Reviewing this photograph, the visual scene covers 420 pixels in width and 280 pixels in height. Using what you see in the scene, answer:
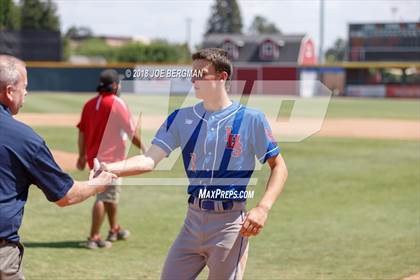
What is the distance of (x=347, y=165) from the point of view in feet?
60.0

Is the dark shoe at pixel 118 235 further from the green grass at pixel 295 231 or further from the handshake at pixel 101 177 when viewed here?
the handshake at pixel 101 177

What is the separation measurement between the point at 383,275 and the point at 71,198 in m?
4.93

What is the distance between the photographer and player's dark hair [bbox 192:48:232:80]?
503 cm

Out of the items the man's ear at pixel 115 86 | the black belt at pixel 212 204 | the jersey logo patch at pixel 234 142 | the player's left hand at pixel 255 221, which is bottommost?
the player's left hand at pixel 255 221

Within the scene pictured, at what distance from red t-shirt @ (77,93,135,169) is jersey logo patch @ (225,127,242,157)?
184 inches

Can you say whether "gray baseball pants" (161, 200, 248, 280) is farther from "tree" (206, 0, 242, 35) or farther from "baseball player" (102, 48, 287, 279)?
"tree" (206, 0, 242, 35)

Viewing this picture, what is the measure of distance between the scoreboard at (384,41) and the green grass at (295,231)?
169 feet

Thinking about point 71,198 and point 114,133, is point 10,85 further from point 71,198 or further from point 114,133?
point 114,133

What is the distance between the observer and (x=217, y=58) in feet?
16.5

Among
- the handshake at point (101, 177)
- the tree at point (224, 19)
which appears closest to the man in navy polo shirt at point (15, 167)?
the handshake at point (101, 177)

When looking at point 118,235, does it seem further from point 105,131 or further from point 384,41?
point 384,41

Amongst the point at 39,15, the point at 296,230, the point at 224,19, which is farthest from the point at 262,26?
the point at 296,230

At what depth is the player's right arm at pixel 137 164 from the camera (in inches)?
200

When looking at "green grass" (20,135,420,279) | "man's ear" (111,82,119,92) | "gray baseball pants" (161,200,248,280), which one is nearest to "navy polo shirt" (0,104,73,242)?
"gray baseball pants" (161,200,248,280)
